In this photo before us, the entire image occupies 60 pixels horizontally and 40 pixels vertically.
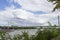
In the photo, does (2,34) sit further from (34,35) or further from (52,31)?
(52,31)

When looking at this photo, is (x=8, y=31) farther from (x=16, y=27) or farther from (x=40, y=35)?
(x=40, y=35)

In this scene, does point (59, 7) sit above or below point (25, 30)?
above

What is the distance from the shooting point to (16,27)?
10.9 metres

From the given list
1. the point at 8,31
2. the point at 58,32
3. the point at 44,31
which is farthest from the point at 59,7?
the point at 8,31

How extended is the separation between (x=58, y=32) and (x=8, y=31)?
3.41m

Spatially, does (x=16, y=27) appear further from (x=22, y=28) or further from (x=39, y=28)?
(x=39, y=28)

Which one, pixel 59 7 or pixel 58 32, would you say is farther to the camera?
pixel 59 7

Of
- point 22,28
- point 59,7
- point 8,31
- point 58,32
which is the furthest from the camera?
point 59,7

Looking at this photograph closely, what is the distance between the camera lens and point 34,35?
36.6ft

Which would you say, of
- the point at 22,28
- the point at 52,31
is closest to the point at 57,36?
the point at 52,31

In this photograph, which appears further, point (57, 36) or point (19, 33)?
point (57, 36)

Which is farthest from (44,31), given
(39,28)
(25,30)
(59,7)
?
(59,7)

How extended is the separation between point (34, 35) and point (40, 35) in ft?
1.09

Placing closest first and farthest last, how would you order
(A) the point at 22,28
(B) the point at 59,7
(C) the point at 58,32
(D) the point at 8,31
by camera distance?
1. (D) the point at 8,31
2. (A) the point at 22,28
3. (C) the point at 58,32
4. (B) the point at 59,7
